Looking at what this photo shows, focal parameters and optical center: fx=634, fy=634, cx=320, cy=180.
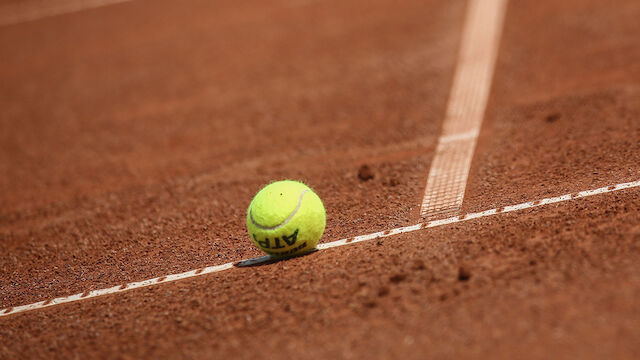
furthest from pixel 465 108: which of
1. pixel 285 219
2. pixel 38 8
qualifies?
pixel 38 8

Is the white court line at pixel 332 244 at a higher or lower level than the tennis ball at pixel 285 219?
lower

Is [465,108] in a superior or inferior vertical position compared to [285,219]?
inferior

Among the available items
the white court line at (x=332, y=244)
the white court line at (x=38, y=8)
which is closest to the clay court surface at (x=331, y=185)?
the white court line at (x=332, y=244)

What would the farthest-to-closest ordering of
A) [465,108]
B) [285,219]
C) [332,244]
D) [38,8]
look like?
1. [38,8]
2. [465,108]
3. [332,244]
4. [285,219]

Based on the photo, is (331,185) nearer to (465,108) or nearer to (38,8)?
(465,108)

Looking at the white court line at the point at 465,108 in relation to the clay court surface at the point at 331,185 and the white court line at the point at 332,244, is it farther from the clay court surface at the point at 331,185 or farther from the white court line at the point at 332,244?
the white court line at the point at 332,244

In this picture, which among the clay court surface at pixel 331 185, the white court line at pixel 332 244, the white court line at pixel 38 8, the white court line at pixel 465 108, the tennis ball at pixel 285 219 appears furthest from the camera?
the white court line at pixel 38 8

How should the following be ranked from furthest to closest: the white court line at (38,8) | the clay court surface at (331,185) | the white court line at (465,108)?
the white court line at (38,8) → the white court line at (465,108) → the clay court surface at (331,185)

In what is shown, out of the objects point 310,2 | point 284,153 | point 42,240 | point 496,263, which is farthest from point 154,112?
point 496,263
